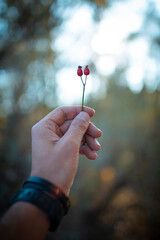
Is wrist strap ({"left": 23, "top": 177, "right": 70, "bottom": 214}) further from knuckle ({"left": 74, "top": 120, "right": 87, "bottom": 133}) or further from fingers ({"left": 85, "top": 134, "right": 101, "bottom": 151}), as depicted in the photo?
fingers ({"left": 85, "top": 134, "right": 101, "bottom": 151})

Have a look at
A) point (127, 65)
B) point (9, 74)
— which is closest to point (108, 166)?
point (127, 65)

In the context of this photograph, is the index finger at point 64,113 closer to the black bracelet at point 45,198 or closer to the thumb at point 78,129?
the thumb at point 78,129

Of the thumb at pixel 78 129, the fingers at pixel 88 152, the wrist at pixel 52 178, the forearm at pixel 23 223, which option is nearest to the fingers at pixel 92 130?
the fingers at pixel 88 152

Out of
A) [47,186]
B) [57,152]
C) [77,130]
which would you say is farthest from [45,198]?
[77,130]

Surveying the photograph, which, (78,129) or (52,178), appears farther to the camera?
(78,129)

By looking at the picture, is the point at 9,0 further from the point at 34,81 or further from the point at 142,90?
the point at 142,90

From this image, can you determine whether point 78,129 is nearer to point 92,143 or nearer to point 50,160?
point 50,160
